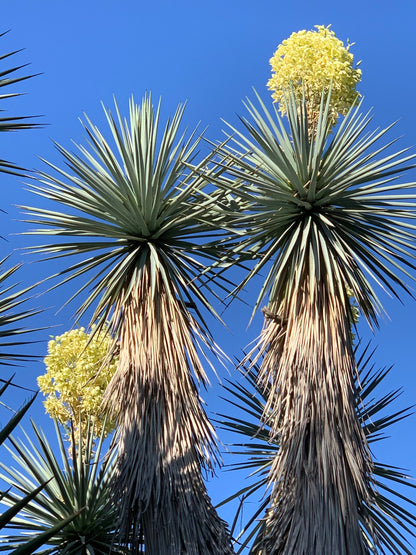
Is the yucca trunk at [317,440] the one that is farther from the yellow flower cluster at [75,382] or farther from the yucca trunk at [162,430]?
the yellow flower cluster at [75,382]

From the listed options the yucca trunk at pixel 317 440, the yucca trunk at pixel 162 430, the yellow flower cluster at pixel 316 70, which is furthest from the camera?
the yellow flower cluster at pixel 316 70

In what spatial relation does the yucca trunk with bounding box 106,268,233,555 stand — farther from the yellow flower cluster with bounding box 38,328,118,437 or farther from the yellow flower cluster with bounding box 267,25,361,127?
the yellow flower cluster with bounding box 267,25,361,127

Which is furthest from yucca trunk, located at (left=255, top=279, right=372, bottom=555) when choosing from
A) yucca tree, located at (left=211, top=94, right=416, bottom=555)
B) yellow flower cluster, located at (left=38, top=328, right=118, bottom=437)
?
yellow flower cluster, located at (left=38, top=328, right=118, bottom=437)

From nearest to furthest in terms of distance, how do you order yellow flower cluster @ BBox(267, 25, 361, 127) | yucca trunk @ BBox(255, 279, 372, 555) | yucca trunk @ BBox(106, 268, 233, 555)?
yucca trunk @ BBox(255, 279, 372, 555) < yucca trunk @ BBox(106, 268, 233, 555) < yellow flower cluster @ BBox(267, 25, 361, 127)

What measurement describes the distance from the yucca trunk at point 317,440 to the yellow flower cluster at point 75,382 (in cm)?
248

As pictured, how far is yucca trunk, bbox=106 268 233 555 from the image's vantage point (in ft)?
25.3

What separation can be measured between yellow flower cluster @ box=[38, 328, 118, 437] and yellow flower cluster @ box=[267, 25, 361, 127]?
3749mm

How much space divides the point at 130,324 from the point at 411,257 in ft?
10.4

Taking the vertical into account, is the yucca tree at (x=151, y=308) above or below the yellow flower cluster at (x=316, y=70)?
below

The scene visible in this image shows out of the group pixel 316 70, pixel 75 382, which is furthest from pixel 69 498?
pixel 316 70

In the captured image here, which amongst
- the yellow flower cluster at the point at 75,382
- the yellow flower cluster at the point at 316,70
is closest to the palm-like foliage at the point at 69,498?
the yellow flower cluster at the point at 75,382

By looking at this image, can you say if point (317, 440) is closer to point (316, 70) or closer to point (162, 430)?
point (162, 430)

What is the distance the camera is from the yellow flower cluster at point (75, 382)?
9.42 meters

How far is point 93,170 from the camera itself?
8.83m
